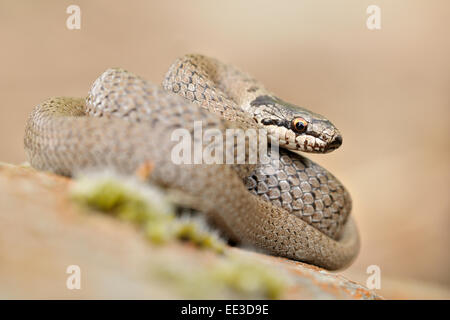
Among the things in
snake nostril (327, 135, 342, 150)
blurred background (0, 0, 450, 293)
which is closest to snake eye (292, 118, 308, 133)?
snake nostril (327, 135, 342, 150)

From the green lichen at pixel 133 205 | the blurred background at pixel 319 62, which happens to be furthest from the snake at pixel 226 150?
the blurred background at pixel 319 62

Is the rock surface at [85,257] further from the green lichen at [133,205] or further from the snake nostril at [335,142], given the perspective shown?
the snake nostril at [335,142]

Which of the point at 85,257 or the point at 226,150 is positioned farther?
the point at 226,150

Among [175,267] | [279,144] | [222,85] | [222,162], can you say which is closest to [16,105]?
[222,85]

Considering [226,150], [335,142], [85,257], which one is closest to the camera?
[85,257]

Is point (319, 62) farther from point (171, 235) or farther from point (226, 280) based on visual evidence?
point (226, 280)

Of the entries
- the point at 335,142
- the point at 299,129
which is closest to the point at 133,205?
the point at 299,129

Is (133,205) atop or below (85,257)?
atop
